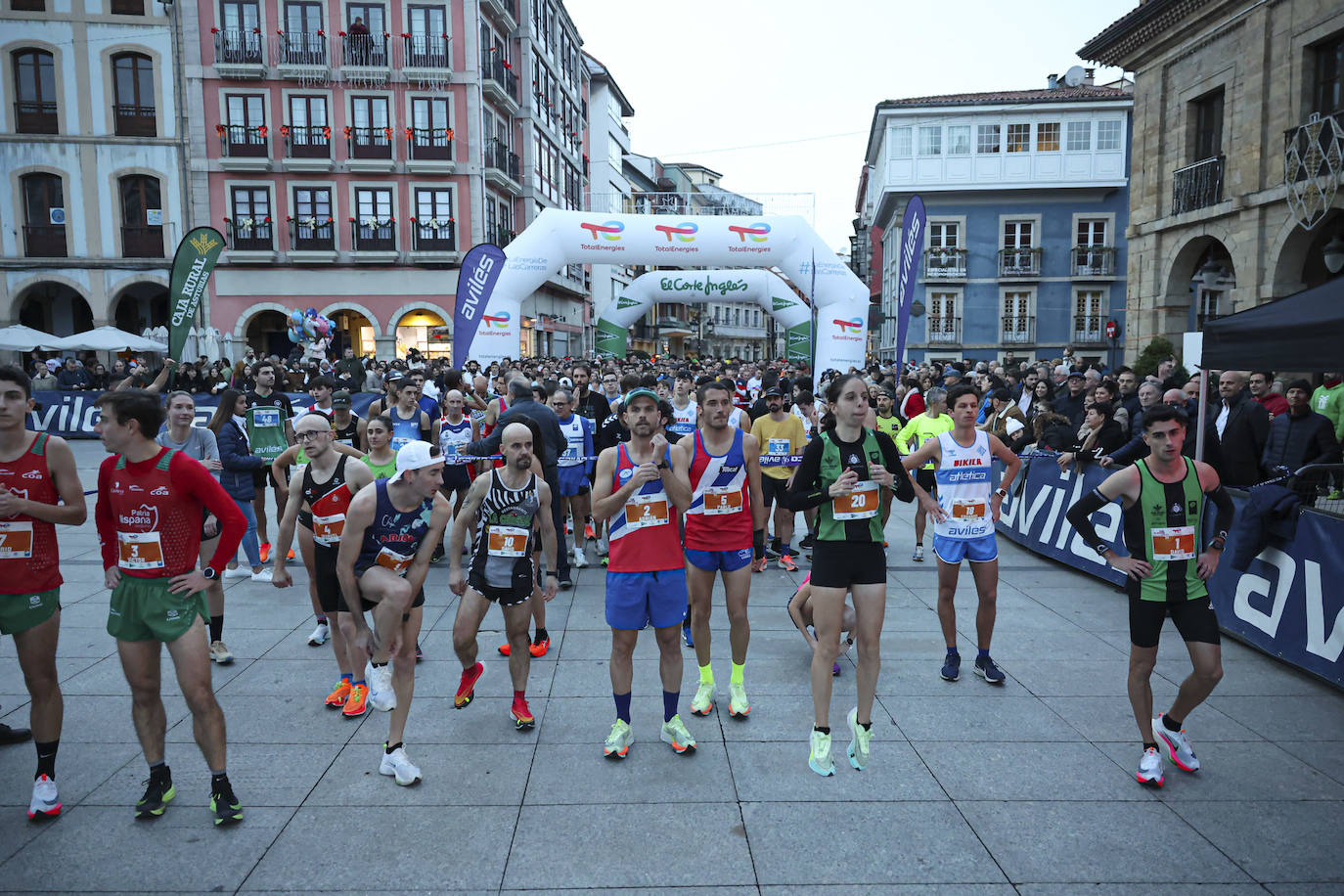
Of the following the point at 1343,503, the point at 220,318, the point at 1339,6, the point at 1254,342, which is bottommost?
the point at 1343,503

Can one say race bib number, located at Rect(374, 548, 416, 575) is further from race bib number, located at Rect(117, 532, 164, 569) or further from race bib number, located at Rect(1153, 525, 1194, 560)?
race bib number, located at Rect(1153, 525, 1194, 560)

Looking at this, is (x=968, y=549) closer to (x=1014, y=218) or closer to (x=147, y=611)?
(x=147, y=611)

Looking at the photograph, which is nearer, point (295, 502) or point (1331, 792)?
point (1331, 792)

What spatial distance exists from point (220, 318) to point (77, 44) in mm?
9978

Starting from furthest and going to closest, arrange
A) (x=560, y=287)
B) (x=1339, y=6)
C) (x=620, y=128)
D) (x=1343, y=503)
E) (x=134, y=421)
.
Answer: (x=620, y=128), (x=560, y=287), (x=1339, y=6), (x=1343, y=503), (x=134, y=421)

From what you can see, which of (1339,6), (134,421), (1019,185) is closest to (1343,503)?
(134,421)

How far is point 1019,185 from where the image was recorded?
36156 mm

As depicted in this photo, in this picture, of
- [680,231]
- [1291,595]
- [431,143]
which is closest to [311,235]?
[431,143]

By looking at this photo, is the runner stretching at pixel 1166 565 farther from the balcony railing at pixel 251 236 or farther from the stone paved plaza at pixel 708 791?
the balcony railing at pixel 251 236

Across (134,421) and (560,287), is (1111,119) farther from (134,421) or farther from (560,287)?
(134,421)

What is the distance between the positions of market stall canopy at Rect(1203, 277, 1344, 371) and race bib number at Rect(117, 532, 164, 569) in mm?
6397

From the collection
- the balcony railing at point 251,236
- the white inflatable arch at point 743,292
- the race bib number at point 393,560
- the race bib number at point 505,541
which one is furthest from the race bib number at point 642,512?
the balcony railing at point 251,236

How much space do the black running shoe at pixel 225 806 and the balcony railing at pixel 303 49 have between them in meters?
33.7

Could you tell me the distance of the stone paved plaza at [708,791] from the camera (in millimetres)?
3473
